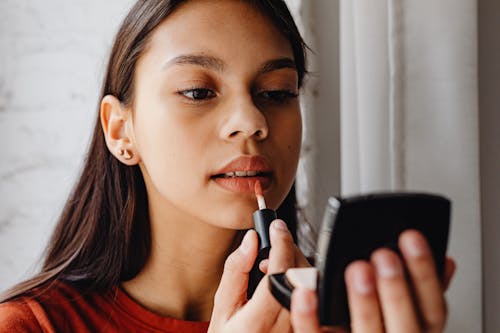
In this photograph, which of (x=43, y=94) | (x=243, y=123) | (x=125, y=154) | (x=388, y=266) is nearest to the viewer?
(x=388, y=266)

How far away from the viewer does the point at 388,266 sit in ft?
1.46

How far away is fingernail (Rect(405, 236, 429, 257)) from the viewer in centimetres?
45

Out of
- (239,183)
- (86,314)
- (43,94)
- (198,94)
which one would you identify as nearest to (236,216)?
(239,183)

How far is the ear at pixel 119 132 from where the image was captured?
2.82ft

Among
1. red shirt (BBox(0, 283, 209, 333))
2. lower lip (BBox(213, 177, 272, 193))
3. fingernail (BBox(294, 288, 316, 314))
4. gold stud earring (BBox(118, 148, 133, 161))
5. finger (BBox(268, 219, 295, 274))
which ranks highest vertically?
gold stud earring (BBox(118, 148, 133, 161))

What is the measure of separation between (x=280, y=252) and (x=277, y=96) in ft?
0.93

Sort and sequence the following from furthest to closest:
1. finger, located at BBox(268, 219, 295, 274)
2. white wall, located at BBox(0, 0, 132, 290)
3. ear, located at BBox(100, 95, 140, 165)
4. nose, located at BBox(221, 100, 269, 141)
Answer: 1. white wall, located at BBox(0, 0, 132, 290)
2. ear, located at BBox(100, 95, 140, 165)
3. nose, located at BBox(221, 100, 269, 141)
4. finger, located at BBox(268, 219, 295, 274)

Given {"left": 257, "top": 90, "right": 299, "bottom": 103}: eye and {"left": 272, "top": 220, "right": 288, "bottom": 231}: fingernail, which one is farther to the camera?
{"left": 257, "top": 90, "right": 299, "bottom": 103}: eye

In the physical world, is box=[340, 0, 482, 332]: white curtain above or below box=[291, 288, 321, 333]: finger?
above

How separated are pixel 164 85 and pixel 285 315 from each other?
31cm

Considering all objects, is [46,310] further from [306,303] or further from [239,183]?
[306,303]

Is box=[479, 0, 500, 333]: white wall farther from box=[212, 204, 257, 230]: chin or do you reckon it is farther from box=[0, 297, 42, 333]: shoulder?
box=[0, 297, 42, 333]: shoulder

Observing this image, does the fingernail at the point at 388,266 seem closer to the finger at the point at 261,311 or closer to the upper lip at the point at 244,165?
the finger at the point at 261,311

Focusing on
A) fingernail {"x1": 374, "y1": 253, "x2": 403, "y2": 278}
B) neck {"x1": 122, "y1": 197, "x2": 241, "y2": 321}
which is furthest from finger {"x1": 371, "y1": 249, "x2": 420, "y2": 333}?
neck {"x1": 122, "y1": 197, "x2": 241, "y2": 321}
